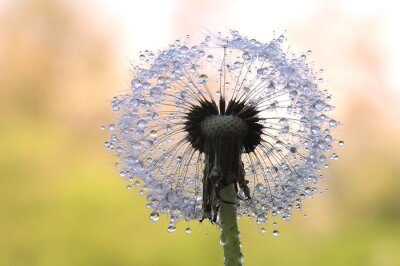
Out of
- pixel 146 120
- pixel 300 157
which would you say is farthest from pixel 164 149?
pixel 300 157

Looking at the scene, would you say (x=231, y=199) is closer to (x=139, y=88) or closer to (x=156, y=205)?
(x=156, y=205)

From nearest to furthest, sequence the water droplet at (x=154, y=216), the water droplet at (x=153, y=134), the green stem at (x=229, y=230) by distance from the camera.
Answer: the green stem at (x=229, y=230)
the water droplet at (x=154, y=216)
the water droplet at (x=153, y=134)

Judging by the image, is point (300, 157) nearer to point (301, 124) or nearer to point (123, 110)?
point (301, 124)

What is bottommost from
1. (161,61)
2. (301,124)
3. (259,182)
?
(259,182)

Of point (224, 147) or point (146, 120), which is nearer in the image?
point (224, 147)

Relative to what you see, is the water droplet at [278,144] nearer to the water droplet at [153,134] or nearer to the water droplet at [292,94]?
the water droplet at [292,94]

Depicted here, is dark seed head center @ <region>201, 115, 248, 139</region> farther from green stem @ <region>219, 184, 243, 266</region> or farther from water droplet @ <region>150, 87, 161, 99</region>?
water droplet @ <region>150, 87, 161, 99</region>

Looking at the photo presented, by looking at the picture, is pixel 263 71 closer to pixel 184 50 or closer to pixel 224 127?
pixel 184 50

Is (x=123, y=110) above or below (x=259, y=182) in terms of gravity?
above
